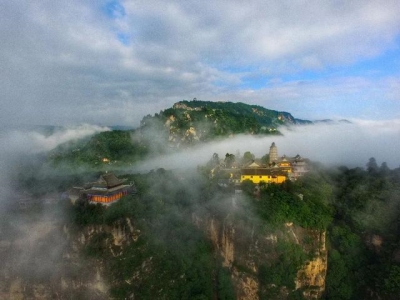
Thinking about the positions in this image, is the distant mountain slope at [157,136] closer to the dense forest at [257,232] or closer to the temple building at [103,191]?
the temple building at [103,191]

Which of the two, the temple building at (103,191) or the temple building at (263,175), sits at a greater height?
the temple building at (263,175)

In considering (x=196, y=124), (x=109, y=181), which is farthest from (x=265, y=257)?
(x=196, y=124)

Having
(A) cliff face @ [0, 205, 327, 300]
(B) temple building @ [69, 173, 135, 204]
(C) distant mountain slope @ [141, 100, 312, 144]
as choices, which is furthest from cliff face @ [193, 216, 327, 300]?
(C) distant mountain slope @ [141, 100, 312, 144]

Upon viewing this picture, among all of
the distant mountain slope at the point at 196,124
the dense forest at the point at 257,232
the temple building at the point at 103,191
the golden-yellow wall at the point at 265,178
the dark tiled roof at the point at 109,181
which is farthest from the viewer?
the distant mountain slope at the point at 196,124

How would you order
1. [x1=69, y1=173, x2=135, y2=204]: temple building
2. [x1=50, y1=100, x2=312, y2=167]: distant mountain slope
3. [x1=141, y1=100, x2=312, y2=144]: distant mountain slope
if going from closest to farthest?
1. [x1=69, y1=173, x2=135, y2=204]: temple building
2. [x1=50, y1=100, x2=312, y2=167]: distant mountain slope
3. [x1=141, y1=100, x2=312, y2=144]: distant mountain slope

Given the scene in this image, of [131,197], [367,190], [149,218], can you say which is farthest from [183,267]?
[367,190]

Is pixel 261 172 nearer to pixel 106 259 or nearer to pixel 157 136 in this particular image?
pixel 106 259

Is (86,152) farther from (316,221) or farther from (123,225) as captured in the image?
(316,221)

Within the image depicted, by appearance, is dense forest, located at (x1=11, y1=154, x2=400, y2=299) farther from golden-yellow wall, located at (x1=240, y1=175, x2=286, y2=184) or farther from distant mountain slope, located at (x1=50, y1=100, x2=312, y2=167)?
distant mountain slope, located at (x1=50, y1=100, x2=312, y2=167)

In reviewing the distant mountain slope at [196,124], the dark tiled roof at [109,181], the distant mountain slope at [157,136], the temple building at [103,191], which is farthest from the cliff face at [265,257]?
the distant mountain slope at [196,124]
